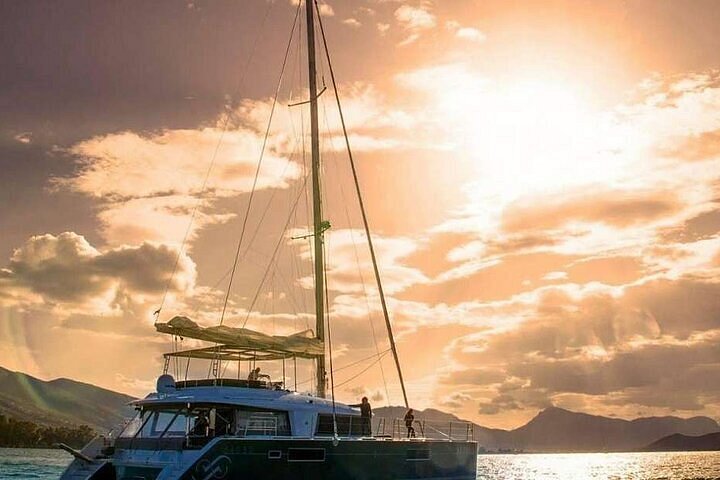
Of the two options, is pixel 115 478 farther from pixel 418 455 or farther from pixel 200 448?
pixel 418 455

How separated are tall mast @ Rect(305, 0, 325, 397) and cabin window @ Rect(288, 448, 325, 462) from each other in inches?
213

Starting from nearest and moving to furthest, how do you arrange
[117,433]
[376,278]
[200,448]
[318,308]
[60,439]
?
1. [200,448]
2. [117,433]
3. [318,308]
4. [376,278]
5. [60,439]

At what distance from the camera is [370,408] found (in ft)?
86.4

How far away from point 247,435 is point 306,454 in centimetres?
180

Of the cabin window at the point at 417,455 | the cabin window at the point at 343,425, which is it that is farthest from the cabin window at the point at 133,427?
the cabin window at the point at 417,455

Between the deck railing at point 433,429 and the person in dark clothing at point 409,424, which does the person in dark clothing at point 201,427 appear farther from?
the person in dark clothing at point 409,424

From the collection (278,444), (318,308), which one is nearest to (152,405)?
(278,444)

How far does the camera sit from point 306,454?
73.0 ft

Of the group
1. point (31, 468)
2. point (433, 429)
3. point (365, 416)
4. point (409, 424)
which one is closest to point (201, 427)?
point (365, 416)

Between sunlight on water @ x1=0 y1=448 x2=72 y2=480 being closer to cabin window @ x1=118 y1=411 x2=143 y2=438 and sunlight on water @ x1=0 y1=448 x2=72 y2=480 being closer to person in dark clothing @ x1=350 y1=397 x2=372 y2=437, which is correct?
cabin window @ x1=118 y1=411 x2=143 y2=438

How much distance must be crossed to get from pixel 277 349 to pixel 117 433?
5.63 meters

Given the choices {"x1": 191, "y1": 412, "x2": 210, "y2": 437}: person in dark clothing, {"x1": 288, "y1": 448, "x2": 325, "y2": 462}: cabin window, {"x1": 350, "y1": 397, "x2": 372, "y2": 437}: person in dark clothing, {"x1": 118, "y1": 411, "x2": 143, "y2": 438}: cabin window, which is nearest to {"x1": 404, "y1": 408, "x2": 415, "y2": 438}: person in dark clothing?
{"x1": 350, "y1": 397, "x2": 372, "y2": 437}: person in dark clothing

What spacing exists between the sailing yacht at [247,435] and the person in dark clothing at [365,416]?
0.21ft

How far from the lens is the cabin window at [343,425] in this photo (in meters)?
24.1
